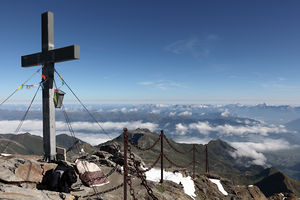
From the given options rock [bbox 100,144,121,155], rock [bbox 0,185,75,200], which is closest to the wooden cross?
rock [bbox 0,185,75,200]

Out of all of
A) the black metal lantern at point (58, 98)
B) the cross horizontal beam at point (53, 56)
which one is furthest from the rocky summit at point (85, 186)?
Result: the cross horizontal beam at point (53, 56)

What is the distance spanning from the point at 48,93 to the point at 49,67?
1348 millimetres

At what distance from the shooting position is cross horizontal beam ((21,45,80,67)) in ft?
30.2

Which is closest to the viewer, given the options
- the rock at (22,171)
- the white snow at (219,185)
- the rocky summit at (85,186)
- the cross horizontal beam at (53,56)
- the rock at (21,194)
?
the rock at (21,194)

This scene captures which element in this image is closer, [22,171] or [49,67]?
[22,171]

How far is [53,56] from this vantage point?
32.0 ft

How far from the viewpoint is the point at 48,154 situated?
997cm

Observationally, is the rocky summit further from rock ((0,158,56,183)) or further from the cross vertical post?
the cross vertical post

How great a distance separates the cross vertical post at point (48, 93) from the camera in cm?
973

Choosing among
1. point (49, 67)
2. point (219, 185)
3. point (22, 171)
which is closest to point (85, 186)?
point (22, 171)

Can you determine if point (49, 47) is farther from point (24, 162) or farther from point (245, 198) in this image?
point (245, 198)

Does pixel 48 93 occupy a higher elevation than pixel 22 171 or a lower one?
higher

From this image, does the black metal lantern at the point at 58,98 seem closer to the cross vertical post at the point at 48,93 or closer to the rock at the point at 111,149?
the cross vertical post at the point at 48,93

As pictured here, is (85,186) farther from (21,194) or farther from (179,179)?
(179,179)
